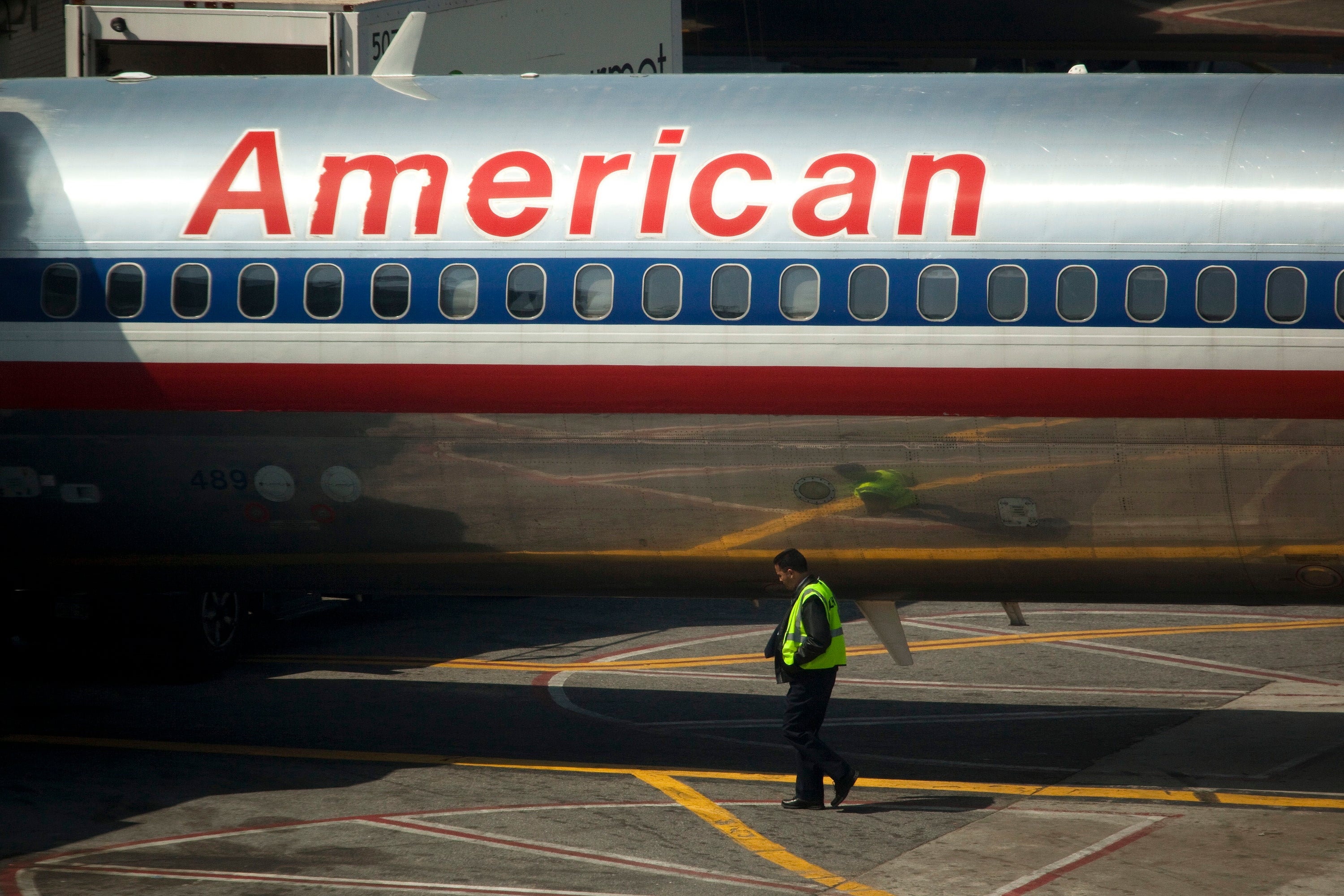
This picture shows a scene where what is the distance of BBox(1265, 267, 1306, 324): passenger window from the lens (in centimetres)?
1118

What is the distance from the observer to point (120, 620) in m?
18.7

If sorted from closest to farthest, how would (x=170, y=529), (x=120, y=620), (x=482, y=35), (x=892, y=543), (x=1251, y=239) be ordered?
(x=1251, y=239) → (x=892, y=543) → (x=170, y=529) → (x=120, y=620) → (x=482, y=35)

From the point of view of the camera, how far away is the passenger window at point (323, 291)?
12.3 m

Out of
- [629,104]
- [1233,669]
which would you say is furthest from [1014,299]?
[1233,669]

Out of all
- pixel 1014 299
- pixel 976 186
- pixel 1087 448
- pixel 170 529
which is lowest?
pixel 170 529

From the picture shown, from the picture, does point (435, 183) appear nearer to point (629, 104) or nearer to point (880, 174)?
point (629, 104)

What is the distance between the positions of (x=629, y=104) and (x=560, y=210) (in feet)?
3.97

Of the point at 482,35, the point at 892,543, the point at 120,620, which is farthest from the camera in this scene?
the point at 482,35

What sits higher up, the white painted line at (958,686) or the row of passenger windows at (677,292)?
the row of passenger windows at (677,292)

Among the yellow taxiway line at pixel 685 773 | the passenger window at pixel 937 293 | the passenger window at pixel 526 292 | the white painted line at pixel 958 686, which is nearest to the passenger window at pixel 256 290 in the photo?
the passenger window at pixel 526 292

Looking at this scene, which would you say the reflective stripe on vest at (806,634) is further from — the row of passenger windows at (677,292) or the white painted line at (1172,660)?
the white painted line at (1172,660)

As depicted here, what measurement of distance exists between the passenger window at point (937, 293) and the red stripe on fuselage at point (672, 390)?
43 centimetres

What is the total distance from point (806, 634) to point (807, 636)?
0.02 metres

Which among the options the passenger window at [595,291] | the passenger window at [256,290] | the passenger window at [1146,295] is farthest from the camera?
the passenger window at [256,290]
